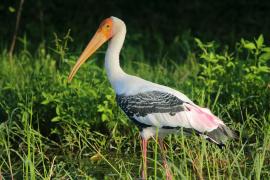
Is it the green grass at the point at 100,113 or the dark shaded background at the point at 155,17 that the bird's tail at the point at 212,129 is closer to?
the green grass at the point at 100,113

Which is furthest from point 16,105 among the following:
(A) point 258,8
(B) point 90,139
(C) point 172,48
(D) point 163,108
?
(A) point 258,8

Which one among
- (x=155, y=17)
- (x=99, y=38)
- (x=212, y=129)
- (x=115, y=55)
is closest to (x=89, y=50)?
(x=99, y=38)

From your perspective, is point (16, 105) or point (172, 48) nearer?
point (16, 105)

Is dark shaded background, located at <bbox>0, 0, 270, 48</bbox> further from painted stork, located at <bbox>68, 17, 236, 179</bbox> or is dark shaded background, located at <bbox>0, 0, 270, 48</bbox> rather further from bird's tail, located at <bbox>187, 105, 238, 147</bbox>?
bird's tail, located at <bbox>187, 105, 238, 147</bbox>

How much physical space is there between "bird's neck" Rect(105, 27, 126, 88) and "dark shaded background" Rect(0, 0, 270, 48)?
5512 mm

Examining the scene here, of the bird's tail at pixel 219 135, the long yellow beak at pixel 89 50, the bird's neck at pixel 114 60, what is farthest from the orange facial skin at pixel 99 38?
the bird's tail at pixel 219 135

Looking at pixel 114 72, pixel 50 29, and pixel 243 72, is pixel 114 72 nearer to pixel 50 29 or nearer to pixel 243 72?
pixel 243 72

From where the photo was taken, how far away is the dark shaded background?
1357cm

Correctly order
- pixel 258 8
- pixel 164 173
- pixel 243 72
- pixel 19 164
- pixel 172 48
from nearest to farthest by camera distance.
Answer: pixel 164 173 → pixel 19 164 → pixel 243 72 → pixel 172 48 → pixel 258 8

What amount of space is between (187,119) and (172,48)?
547 cm

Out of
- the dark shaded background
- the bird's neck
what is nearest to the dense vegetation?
the bird's neck

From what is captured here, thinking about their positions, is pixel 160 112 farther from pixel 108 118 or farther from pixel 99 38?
pixel 99 38

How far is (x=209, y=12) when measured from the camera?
1506 cm

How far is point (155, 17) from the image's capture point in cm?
1509
